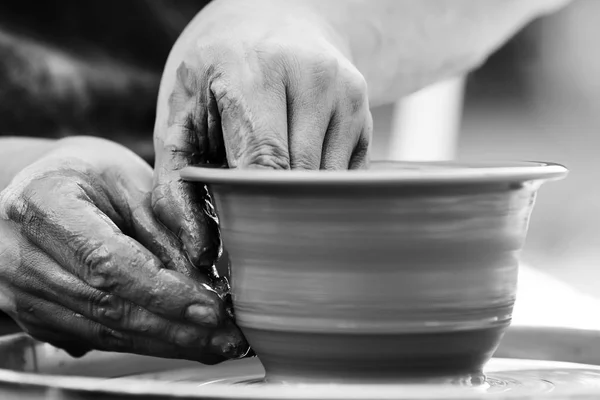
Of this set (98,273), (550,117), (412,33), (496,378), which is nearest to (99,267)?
(98,273)

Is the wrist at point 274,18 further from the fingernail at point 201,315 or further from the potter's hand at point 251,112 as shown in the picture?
the fingernail at point 201,315

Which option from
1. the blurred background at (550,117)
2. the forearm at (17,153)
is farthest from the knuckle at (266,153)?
the blurred background at (550,117)

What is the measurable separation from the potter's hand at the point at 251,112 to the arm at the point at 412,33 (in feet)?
0.78

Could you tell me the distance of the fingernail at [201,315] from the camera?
78 cm

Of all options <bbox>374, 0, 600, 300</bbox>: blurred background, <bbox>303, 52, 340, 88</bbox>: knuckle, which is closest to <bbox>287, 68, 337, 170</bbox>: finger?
<bbox>303, 52, 340, 88</bbox>: knuckle

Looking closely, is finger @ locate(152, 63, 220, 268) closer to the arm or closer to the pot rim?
the pot rim

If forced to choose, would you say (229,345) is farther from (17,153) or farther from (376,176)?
(17,153)

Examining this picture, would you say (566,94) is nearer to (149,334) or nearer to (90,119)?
(90,119)

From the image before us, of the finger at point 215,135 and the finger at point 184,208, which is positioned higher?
the finger at point 215,135

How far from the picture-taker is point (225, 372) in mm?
949

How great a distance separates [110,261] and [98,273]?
0.06 ft

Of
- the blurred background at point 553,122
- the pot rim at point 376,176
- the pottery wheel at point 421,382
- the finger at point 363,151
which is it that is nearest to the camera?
the pot rim at point 376,176

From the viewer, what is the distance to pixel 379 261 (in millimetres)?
685

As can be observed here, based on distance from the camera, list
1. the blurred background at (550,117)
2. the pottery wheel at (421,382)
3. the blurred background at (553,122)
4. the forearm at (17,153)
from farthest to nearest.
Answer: the blurred background at (550,117) < the blurred background at (553,122) < the forearm at (17,153) < the pottery wheel at (421,382)
